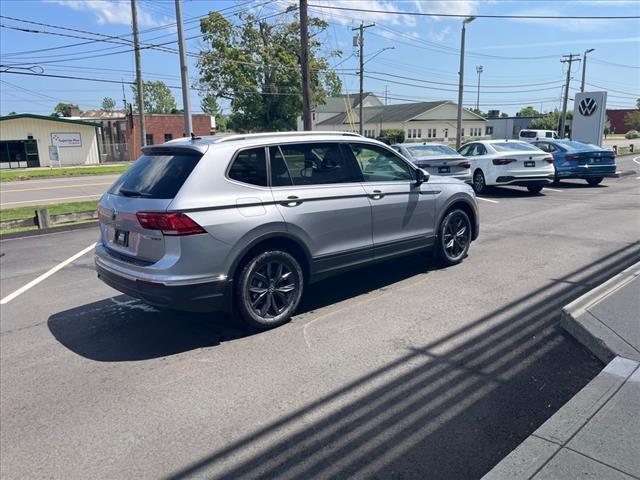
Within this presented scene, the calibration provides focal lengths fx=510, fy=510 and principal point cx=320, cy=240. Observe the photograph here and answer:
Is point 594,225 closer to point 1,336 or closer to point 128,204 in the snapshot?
point 128,204

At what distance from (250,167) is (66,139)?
4734cm

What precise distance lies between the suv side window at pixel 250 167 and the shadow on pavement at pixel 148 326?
1.36 meters

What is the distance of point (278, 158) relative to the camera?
511 cm

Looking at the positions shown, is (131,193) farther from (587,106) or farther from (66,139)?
(66,139)

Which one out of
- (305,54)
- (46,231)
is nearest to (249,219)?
(46,231)

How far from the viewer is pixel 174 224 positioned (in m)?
4.32

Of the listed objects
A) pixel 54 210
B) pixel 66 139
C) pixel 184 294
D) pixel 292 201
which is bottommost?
pixel 54 210

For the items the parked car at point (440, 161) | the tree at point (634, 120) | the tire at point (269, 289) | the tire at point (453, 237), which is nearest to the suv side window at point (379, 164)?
the tire at point (453, 237)

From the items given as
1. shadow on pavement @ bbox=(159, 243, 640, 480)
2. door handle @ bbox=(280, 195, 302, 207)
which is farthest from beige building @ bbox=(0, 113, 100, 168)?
shadow on pavement @ bbox=(159, 243, 640, 480)

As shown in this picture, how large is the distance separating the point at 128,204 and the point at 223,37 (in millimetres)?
44970

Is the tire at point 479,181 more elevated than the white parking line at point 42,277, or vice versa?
the tire at point 479,181

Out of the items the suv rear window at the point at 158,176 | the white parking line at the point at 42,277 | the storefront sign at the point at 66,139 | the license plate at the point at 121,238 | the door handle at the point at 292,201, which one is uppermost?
the storefront sign at the point at 66,139

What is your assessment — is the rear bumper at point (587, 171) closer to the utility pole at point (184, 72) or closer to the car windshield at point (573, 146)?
the car windshield at point (573, 146)

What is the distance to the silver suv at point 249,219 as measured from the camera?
14.5ft
